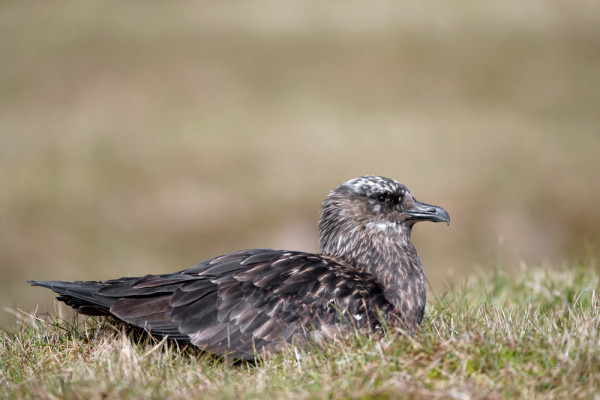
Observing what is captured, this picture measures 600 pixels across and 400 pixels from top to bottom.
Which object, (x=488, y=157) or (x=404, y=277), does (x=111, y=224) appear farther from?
(x=404, y=277)

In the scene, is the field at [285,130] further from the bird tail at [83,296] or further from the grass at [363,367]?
the bird tail at [83,296]

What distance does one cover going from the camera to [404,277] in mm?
4707

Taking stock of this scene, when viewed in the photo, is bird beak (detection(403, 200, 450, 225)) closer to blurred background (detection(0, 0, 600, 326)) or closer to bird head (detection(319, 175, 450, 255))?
bird head (detection(319, 175, 450, 255))

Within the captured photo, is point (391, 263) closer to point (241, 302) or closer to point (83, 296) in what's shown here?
point (241, 302)

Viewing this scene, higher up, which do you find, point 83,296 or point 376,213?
point 376,213

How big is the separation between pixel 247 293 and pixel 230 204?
1114 cm

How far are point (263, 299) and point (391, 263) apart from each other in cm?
94

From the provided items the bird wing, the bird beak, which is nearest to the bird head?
the bird beak

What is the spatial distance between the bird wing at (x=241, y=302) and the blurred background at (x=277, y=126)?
304 inches

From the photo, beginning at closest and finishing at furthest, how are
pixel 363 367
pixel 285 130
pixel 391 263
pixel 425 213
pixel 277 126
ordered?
pixel 363 367 → pixel 391 263 → pixel 425 213 → pixel 285 130 → pixel 277 126

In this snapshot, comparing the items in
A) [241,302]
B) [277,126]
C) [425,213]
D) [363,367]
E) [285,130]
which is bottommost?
[363,367]

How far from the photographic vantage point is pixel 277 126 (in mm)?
18453

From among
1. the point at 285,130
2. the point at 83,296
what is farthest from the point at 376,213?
the point at 285,130

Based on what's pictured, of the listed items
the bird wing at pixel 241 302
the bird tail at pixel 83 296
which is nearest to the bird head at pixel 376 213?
the bird wing at pixel 241 302
